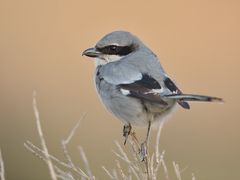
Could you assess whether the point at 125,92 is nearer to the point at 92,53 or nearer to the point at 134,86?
the point at 134,86

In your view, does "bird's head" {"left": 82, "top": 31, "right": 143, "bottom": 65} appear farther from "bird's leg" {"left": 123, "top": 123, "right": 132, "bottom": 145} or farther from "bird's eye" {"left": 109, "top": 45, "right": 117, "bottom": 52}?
"bird's leg" {"left": 123, "top": 123, "right": 132, "bottom": 145}

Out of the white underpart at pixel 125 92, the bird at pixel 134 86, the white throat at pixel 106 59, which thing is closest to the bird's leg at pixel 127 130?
the bird at pixel 134 86

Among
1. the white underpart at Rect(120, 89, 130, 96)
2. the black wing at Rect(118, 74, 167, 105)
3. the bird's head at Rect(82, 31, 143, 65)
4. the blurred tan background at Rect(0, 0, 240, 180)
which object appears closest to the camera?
the black wing at Rect(118, 74, 167, 105)

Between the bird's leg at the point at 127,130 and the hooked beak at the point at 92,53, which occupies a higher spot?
the hooked beak at the point at 92,53

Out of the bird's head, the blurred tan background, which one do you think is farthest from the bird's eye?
the blurred tan background

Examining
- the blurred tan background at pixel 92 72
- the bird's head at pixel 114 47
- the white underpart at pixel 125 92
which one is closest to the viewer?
the white underpart at pixel 125 92

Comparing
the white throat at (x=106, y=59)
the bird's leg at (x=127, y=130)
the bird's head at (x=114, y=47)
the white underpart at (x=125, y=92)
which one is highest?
the bird's head at (x=114, y=47)

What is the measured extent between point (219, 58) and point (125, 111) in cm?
452

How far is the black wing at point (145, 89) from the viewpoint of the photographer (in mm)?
3352

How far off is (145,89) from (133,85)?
6 cm

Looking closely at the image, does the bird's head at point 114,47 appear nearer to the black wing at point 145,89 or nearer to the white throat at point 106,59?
the white throat at point 106,59

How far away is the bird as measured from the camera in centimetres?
339

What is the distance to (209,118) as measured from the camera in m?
7.18

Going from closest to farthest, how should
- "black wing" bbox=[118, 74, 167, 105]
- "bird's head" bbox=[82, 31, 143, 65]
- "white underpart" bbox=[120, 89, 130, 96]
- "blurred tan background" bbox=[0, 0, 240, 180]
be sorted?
"black wing" bbox=[118, 74, 167, 105] < "white underpart" bbox=[120, 89, 130, 96] < "bird's head" bbox=[82, 31, 143, 65] < "blurred tan background" bbox=[0, 0, 240, 180]
